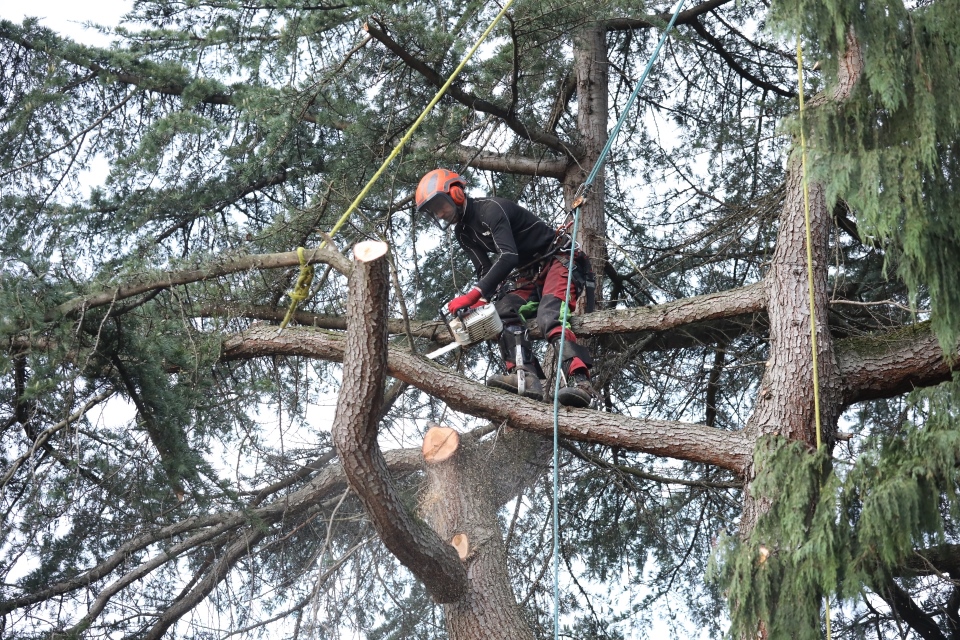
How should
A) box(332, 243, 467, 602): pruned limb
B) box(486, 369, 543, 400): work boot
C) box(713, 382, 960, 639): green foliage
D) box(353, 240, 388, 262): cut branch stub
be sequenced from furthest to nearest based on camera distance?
box(486, 369, 543, 400): work boot
box(332, 243, 467, 602): pruned limb
box(353, 240, 388, 262): cut branch stub
box(713, 382, 960, 639): green foliage

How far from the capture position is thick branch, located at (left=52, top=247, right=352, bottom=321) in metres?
5.41

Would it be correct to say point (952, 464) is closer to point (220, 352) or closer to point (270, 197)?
point (220, 352)

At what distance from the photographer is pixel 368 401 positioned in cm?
453

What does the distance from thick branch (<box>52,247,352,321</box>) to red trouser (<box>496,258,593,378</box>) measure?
54.8 inches

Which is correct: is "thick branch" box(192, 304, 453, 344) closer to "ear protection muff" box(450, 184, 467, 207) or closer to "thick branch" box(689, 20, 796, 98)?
"ear protection muff" box(450, 184, 467, 207)

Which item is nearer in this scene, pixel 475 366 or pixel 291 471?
pixel 291 471

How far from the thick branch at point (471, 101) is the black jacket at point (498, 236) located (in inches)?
35.9

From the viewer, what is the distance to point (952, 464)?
3.80 m

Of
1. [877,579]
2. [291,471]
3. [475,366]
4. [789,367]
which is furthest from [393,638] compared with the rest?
[877,579]

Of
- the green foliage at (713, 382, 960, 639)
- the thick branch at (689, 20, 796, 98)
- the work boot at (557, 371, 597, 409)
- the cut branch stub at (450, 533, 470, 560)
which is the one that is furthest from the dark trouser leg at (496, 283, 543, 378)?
the thick branch at (689, 20, 796, 98)

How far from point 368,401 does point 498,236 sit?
180 cm

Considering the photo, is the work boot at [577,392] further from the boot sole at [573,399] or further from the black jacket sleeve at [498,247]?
the black jacket sleeve at [498,247]

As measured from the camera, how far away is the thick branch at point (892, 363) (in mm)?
5211

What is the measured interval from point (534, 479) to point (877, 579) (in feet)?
10.3
